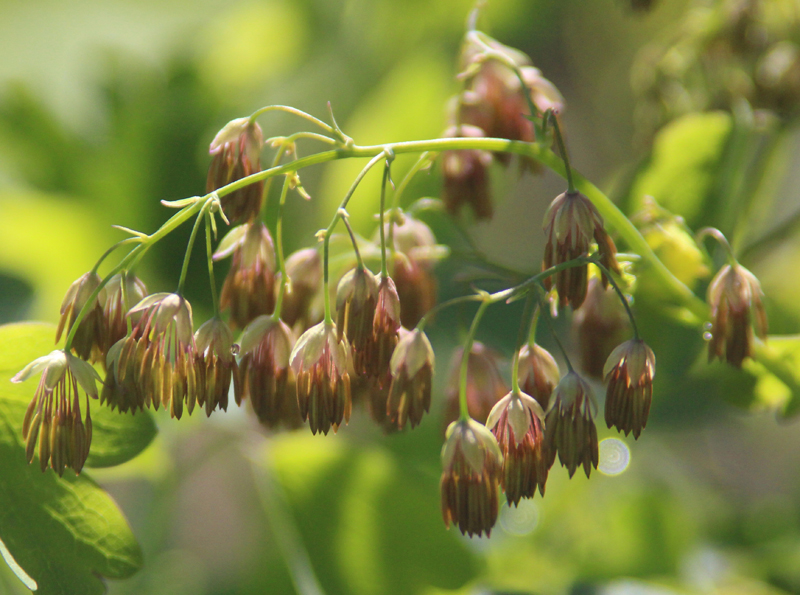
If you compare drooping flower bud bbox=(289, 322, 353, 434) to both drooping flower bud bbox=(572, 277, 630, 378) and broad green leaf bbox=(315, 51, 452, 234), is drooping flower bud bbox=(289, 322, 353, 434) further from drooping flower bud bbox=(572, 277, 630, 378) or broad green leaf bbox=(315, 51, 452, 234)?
broad green leaf bbox=(315, 51, 452, 234)

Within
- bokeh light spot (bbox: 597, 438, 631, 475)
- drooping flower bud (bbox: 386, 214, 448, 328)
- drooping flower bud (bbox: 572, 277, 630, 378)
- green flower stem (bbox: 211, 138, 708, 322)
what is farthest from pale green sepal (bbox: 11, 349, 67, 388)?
bokeh light spot (bbox: 597, 438, 631, 475)

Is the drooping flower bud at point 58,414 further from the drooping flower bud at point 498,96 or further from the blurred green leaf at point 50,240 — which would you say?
the blurred green leaf at point 50,240

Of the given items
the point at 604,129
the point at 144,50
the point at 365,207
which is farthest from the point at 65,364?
the point at 604,129

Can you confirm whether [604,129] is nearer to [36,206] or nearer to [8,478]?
[36,206]

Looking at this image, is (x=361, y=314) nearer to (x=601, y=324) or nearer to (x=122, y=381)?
(x=122, y=381)

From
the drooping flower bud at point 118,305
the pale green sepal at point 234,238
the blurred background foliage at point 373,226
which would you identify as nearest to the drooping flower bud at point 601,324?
the blurred background foliage at point 373,226

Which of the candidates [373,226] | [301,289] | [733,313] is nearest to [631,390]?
[733,313]
